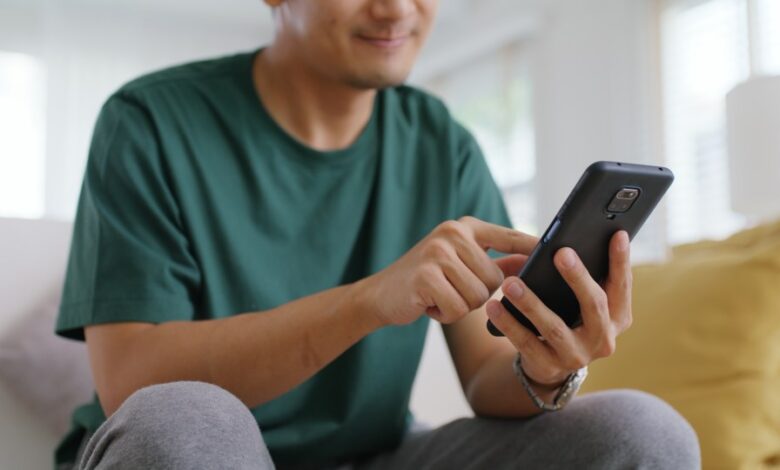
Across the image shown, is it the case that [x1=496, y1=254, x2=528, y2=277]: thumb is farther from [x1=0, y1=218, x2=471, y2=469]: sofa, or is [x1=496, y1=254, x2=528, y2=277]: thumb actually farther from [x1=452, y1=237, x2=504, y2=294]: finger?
[x1=0, y1=218, x2=471, y2=469]: sofa

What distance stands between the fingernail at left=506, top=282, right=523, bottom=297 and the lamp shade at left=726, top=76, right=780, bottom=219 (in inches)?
52.7

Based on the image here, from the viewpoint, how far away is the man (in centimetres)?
80

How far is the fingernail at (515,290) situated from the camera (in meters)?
0.77

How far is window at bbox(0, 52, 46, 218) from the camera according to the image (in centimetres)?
485

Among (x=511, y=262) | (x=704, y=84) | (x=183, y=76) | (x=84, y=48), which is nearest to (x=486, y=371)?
(x=511, y=262)

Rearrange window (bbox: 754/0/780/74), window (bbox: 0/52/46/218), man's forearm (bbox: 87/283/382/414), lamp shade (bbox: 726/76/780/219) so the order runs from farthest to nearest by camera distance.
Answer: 1. window (bbox: 0/52/46/218)
2. window (bbox: 754/0/780/74)
3. lamp shade (bbox: 726/76/780/219)
4. man's forearm (bbox: 87/283/382/414)

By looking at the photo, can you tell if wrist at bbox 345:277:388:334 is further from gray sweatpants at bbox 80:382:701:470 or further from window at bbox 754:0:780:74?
window at bbox 754:0:780:74

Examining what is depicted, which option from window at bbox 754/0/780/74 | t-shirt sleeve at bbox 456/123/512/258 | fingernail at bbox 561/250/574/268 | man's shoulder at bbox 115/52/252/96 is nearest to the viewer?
fingernail at bbox 561/250/574/268

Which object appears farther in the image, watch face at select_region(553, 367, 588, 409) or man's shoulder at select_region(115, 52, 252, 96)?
man's shoulder at select_region(115, 52, 252, 96)

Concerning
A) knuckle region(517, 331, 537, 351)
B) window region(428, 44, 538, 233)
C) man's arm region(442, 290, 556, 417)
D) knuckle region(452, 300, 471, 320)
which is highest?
knuckle region(452, 300, 471, 320)

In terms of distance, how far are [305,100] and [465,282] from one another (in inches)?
19.0

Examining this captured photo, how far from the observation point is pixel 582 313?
79 centimetres

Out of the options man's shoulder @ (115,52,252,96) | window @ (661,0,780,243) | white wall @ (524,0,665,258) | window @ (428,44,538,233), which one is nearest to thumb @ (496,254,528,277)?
man's shoulder @ (115,52,252,96)

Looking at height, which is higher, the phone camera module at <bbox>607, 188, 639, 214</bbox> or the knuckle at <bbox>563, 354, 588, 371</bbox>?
the phone camera module at <bbox>607, 188, 639, 214</bbox>
